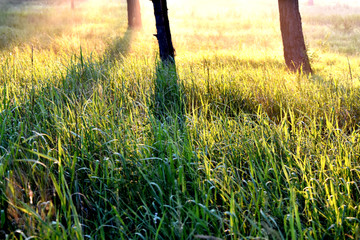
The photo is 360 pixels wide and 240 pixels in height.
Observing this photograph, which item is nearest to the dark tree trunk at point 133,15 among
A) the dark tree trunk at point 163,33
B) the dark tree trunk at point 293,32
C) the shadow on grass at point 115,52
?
the shadow on grass at point 115,52

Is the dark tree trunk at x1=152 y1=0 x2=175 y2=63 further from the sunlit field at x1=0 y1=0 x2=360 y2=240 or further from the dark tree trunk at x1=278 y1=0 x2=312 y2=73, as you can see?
the dark tree trunk at x1=278 y1=0 x2=312 y2=73

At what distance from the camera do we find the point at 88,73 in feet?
14.1

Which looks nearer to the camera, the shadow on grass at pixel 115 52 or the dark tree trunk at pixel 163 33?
the dark tree trunk at pixel 163 33

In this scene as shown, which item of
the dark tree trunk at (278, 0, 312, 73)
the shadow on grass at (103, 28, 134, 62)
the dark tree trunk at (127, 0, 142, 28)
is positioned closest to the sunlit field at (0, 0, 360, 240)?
the shadow on grass at (103, 28, 134, 62)

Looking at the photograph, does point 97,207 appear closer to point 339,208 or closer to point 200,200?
point 200,200

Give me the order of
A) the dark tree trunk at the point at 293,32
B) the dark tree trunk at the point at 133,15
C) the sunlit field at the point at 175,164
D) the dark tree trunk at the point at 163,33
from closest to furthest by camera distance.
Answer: the sunlit field at the point at 175,164
the dark tree trunk at the point at 163,33
the dark tree trunk at the point at 293,32
the dark tree trunk at the point at 133,15

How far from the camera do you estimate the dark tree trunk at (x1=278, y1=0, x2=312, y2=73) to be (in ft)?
23.1

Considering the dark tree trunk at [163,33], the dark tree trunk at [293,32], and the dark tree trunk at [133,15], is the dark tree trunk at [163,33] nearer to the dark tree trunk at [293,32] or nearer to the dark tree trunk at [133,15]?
the dark tree trunk at [293,32]

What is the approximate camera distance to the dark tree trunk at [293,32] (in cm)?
705

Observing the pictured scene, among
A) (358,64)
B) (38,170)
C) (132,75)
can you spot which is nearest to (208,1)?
(358,64)

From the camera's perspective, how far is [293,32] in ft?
23.4

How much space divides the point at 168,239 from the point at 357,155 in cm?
151

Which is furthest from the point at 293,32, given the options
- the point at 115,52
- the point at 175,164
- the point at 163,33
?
the point at 175,164

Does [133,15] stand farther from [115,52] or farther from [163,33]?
[163,33]
